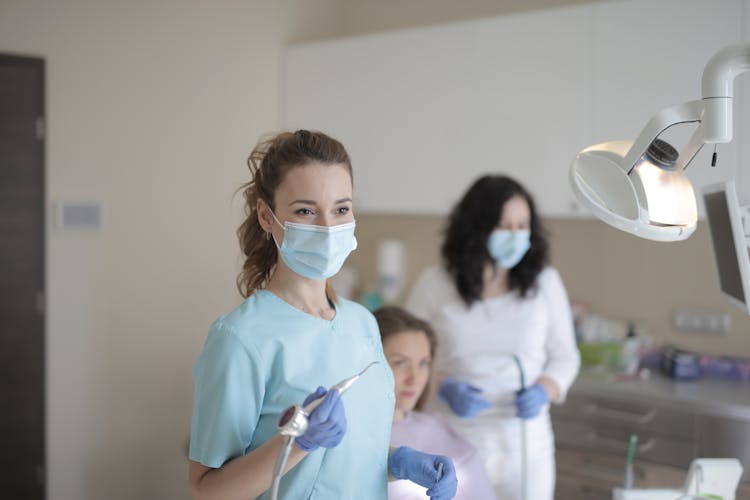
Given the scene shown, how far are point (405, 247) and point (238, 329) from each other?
2.67 metres

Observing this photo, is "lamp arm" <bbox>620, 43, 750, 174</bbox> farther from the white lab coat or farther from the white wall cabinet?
the white wall cabinet

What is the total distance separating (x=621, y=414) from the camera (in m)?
2.76

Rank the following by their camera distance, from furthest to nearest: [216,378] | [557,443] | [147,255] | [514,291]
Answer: [147,255] → [557,443] → [514,291] → [216,378]

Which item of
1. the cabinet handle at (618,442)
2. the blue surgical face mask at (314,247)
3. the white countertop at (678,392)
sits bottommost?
the cabinet handle at (618,442)

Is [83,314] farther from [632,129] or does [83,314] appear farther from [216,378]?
[632,129]

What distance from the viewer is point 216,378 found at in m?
1.11

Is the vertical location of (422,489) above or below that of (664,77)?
below

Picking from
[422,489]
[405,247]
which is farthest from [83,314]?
[422,489]

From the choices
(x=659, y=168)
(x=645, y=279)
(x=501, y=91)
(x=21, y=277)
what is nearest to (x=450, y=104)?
(x=501, y=91)

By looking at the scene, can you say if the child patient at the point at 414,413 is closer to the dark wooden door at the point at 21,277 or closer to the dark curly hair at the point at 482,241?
the dark curly hair at the point at 482,241

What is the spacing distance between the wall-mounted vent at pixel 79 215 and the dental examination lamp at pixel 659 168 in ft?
7.31

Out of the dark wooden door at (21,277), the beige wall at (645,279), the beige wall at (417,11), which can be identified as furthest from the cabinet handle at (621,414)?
the dark wooden door at (21,277)

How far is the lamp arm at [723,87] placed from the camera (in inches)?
44.3

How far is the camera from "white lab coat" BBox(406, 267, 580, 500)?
211 cm
